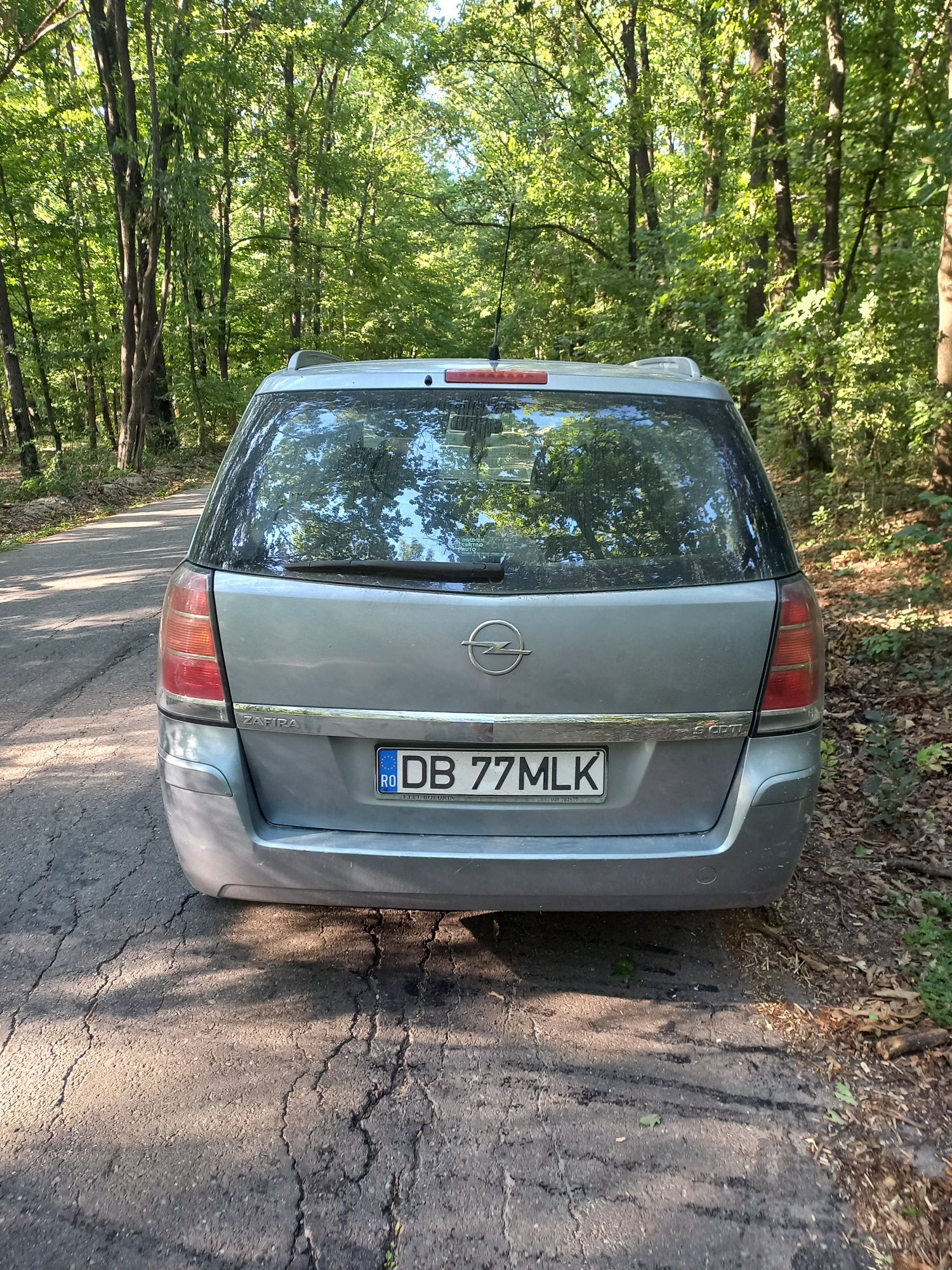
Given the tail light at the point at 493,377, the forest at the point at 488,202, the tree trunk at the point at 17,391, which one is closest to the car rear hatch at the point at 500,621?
the tail light at the point at 493,377

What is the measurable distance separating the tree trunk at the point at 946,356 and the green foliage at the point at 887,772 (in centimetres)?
334

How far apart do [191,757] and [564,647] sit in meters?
1.11

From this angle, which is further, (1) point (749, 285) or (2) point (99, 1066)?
(1) point (749, 285)

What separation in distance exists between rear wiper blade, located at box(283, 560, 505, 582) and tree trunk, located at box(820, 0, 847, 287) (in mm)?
8623

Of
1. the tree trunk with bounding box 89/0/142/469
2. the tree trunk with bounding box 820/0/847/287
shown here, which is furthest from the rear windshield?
the tree trunk with bounding box 89/0/142/469

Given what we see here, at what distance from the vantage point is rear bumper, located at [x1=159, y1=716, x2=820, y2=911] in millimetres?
2459

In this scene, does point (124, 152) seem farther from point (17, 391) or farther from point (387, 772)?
point (387, 772)

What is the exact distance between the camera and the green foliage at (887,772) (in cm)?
400

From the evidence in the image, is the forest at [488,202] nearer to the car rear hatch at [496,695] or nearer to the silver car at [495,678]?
the silver car at [495,678]

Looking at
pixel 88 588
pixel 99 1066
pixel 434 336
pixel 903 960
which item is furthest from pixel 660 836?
pixel 434 336

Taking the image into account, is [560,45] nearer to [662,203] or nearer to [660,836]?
[662,203]

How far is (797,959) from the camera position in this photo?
2980 mm

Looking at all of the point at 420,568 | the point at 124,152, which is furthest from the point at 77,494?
the point at 420,568

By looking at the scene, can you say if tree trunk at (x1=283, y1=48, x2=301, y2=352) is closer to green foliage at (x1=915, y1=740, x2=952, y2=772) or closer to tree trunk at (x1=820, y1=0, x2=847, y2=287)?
tree trunk at (x1=820, y1=0, x2=847, y2=287)
